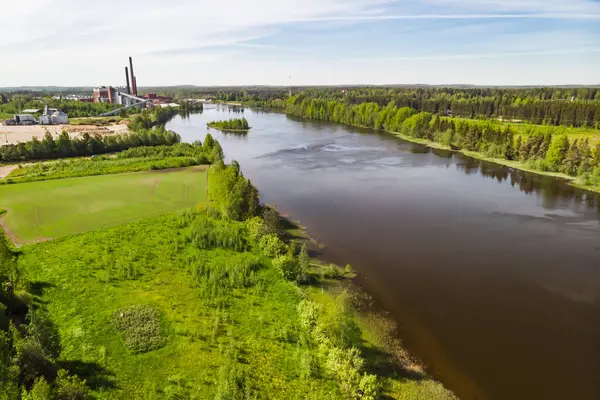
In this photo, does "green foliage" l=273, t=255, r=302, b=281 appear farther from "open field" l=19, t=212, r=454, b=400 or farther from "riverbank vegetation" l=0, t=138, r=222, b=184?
"riverbank vegetation" l=0, t=138, r=222, b=184

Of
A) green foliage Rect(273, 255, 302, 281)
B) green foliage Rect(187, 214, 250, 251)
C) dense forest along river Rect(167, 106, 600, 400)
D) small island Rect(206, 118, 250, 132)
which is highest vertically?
small island Rect(206, 118, 250, 132)

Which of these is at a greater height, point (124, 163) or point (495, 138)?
point (495, 138)

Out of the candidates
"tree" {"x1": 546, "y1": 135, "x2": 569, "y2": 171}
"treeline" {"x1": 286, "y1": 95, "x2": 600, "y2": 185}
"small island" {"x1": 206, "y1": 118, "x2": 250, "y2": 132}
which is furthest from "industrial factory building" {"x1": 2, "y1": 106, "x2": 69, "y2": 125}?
"tree" {"x1": 546, "y1": 135, "x2": 569, "y2": 171}

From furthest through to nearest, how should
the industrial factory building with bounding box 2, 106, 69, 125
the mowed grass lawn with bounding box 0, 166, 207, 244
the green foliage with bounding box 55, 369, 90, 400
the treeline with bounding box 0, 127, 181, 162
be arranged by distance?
the industrial factory building with bounding box 2, 106, 69, 125 < the treeline with bounding box 0, 127, 181, 162 < the mowed grass lawn with bounding box 0, 166, 207, 244 < the green foliage with bounding box 55, 369, 90, 400

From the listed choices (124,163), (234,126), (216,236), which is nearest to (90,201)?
(124,163)

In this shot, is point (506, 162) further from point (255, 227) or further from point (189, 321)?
point (189, 321)

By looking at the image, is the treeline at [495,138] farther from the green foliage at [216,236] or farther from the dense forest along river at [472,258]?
the green foliage at [216,236]
